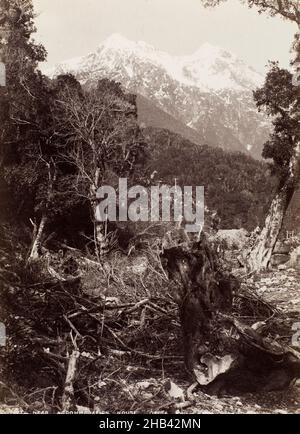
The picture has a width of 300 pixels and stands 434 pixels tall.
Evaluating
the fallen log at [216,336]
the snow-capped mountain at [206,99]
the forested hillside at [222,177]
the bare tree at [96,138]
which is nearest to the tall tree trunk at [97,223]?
the bare tree at [96,138]

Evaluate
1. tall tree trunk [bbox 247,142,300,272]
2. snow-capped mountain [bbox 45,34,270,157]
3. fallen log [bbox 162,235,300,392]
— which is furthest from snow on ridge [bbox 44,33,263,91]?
fallen log [bbox 162,235,300,392]

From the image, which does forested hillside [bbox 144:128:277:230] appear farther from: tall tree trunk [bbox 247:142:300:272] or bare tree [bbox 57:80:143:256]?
tall tree trunk [bbox 247:142:300:272]

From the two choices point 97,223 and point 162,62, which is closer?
point 97,223

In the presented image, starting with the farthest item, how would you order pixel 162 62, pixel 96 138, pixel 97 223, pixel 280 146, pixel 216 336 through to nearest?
pixel 162 62 < pixel 96 138 < pixel 97 223 < pixel 280 146 < pixel 216 336

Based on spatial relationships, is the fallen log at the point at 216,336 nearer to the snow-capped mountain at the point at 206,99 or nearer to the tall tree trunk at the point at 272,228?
the tall tree trunk at the point at 272,228

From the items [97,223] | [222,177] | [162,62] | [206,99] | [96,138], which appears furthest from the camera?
[206,99]

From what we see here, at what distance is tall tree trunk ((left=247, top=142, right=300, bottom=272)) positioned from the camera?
12.0m

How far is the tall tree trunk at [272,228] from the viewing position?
1196cm

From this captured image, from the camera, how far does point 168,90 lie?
163 ft

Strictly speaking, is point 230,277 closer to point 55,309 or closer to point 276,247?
point 55,309

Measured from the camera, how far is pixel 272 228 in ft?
40.4

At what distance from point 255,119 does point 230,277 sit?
53.5 m

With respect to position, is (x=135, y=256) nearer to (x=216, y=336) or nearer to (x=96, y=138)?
(x=96, y=138)

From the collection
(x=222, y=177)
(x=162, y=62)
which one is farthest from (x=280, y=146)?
(x=162, y=62)
